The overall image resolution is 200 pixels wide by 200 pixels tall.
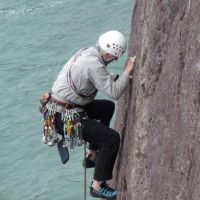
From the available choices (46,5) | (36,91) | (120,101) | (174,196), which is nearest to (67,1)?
(46,5)

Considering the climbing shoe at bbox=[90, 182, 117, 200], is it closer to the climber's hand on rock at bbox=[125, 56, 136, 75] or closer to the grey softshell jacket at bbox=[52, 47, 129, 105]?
the grey softshell jacket at bbox=[52, 47, 129, 105]

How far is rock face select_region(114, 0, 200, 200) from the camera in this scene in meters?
8.08

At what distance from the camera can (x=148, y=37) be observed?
9.38 metres

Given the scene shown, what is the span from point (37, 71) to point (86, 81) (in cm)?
2152

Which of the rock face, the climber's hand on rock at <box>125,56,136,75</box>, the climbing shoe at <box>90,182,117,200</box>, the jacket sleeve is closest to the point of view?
the rock face

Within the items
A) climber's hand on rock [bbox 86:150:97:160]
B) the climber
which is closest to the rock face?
the climber

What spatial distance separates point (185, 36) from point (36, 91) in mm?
21246

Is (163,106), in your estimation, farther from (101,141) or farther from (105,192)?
(105,192)

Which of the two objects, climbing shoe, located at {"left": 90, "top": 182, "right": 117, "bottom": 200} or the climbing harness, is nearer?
the climbing harness

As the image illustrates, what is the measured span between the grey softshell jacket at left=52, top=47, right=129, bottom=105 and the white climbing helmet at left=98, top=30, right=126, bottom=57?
0.57ft

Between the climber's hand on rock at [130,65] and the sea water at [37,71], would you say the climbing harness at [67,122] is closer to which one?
the climber's hand on rock at [130,65]

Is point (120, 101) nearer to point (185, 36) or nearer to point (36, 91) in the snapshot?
point (185, 36)

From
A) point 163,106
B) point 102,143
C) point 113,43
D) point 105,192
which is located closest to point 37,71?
point 105,192

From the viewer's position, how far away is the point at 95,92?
1031 cm
